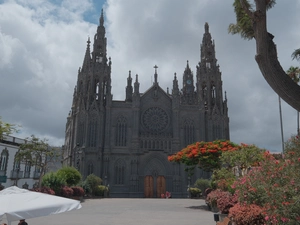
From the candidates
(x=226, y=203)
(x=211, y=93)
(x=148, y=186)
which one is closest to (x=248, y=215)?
(x=226, y=203)

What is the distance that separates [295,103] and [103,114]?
40.8 m

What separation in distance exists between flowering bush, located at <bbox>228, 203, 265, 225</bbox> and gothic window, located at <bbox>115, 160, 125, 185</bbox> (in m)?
35.7

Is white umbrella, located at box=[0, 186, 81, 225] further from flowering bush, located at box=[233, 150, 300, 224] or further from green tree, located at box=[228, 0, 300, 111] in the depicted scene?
green tree, located at box=[228, 0, 300, 111]

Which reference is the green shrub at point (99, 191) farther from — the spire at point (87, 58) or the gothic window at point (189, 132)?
the spire at point (87, 58)

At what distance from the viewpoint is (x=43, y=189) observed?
25.3m

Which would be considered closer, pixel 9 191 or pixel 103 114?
pixel 9 191

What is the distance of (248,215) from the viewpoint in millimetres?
10086

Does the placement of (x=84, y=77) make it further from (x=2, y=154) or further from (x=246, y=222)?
(x=246, y=222)

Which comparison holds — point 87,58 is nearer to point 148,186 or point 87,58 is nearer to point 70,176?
point 148,186

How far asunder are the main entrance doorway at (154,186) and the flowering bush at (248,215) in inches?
1401

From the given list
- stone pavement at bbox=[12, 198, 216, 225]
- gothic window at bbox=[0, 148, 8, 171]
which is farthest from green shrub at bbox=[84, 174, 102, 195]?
stone pavement at bbox=[12, 198, 216, 225]

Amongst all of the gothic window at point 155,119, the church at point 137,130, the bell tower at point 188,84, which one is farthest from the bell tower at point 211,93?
the bell tower at point 188,84

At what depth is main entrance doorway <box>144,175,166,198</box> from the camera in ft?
149

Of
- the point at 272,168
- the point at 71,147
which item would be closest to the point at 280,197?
the point at 272,168
